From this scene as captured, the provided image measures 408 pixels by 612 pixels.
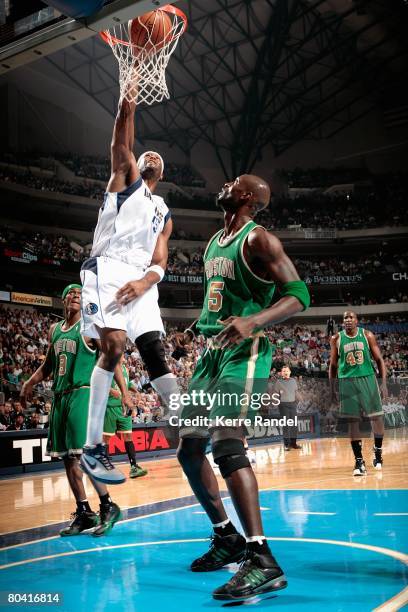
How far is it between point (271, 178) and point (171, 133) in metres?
6.35

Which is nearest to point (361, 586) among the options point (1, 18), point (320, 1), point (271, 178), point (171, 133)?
point (1, 18)

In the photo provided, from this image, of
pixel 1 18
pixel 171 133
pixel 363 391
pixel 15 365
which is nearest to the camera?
pixel 1 18

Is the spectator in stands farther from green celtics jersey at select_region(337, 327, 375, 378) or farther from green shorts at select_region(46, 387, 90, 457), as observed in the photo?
green shorts at select_region(46, 387, 90, 457)

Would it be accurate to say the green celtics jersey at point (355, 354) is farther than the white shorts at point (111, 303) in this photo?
Yes

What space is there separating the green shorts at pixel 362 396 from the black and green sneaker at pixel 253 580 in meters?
6.01

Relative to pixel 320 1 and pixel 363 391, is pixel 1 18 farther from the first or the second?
pixel 320 1

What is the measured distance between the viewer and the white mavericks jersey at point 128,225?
14.0 ft

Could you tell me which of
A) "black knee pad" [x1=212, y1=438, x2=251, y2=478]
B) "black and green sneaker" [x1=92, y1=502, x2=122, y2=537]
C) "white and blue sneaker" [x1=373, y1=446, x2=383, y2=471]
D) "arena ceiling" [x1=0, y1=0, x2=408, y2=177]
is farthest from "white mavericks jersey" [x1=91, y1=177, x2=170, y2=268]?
"arena ceiling" [x1=0, y1=0, x2=408, y2=177]

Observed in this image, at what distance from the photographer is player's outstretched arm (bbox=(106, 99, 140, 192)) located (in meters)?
4.07

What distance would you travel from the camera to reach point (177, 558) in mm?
4465

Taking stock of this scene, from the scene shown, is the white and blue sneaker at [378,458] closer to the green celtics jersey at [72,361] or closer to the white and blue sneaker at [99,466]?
the green celtics jersey at [72,361]

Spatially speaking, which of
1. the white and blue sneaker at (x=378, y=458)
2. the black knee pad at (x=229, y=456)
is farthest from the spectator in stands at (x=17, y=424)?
the black knee pad at (x=229, y=456)

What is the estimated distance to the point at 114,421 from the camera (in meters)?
9.30

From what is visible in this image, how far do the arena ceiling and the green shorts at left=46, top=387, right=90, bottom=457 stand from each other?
22.0 metres
